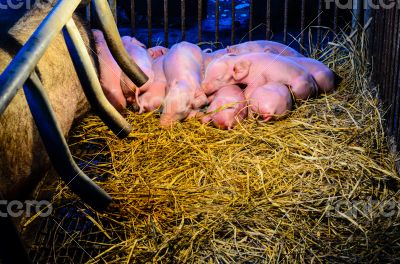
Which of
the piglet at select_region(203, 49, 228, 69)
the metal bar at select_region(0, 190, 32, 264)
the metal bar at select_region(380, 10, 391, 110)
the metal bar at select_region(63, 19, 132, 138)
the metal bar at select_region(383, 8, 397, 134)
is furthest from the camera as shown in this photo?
the piglet at select_region(203, 49, 228, 69)

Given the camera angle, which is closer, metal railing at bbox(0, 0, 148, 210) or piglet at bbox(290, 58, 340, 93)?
metal railing at bbox(0, 0, 148, 210)

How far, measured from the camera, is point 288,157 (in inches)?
116

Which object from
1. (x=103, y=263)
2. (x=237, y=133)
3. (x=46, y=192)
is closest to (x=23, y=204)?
(x=46, y=192)

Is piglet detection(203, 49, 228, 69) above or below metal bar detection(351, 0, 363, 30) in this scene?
below

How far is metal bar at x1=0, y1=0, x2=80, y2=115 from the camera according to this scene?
1671 millimetres

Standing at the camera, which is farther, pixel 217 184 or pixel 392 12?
pixel 392 12

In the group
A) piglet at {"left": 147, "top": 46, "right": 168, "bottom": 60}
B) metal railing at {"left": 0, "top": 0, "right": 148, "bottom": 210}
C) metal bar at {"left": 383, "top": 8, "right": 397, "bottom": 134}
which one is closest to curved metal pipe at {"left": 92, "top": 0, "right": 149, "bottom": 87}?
metal railing at {"left": 0, "top": 0, "right": 148, "bottom": 210}

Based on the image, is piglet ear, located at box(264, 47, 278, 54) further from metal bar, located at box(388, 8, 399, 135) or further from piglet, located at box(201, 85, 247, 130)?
metal bar, located at box(388, 8, 399, 135)

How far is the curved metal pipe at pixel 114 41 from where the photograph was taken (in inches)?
116

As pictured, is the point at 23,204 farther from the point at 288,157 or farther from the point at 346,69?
the point at 346,69

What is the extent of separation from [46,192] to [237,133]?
3.66 ft

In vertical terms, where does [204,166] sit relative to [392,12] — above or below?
below

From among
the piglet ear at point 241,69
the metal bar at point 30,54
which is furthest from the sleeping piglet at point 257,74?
the metal bar at point 30,54

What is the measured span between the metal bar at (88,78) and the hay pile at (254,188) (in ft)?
0.88
